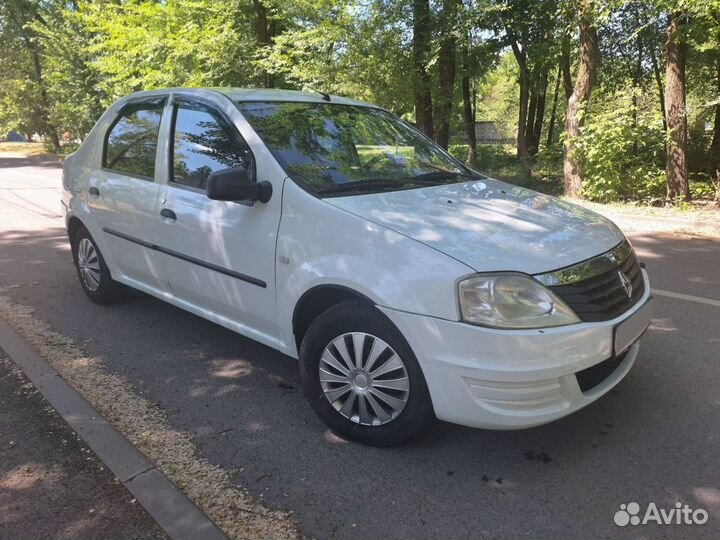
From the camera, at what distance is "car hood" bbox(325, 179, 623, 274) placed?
250cm

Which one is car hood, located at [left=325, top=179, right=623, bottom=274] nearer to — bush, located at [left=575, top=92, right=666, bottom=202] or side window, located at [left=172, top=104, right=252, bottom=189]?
side window, located at [left=172, top=104, right=252, bottom=189]

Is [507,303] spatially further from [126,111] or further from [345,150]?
[126,111]

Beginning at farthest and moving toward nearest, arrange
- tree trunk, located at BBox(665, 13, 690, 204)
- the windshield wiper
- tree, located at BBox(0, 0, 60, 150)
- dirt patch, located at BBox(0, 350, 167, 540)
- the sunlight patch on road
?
1. tree, located at BBox(0, 0, 60, 150)
2. tree trunk, located at BBox(665, 13, 690, 204)
3. the sunlight patch on road
4. the windshield wiper
5. dirt patch, located at BBox(0, 350, 167, 540)

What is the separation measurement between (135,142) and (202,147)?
0.98 metres

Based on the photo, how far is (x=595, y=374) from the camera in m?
2.63

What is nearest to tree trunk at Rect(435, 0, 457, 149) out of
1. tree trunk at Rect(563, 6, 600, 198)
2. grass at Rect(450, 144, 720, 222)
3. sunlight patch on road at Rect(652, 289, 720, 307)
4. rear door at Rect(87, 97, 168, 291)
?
grass at Rect(450, 144, 720, 222)

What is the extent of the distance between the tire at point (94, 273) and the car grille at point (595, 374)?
3840 millimetres

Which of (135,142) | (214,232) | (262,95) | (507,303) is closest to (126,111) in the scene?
(135,142)

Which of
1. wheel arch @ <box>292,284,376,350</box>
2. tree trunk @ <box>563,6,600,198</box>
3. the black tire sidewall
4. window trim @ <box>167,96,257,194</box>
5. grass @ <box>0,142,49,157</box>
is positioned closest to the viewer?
wheel arch @ <box>292,284,376,350</box>

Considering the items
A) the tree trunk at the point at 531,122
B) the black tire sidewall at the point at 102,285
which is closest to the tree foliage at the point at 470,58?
the tree trunk at the point at 531,122

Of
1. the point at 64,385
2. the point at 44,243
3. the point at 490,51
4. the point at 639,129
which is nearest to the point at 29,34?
the point at 490,51

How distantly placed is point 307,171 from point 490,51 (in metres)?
13.3

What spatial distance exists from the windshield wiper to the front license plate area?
4.47ft

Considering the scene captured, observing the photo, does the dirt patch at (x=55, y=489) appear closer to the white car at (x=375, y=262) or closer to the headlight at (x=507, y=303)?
the white car at (x=375, y=262)
